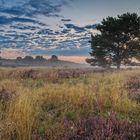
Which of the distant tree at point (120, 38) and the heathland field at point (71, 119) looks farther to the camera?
the distant tree at point (120, 38)

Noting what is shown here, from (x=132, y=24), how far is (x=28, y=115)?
1535 inches

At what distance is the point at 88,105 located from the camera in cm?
854

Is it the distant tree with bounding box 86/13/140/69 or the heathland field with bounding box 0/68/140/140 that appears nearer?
the heathland field with bounding box 0/68/140/140

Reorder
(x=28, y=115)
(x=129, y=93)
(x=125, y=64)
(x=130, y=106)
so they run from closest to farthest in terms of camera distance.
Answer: (x=28, y=115) < (x=130, y=106) < (x=129, y=93) < (x=125, y=64)

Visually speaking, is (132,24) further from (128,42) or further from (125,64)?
(125,64)

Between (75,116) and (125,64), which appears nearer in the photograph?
(75,116)

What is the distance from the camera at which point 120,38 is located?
43.4 m

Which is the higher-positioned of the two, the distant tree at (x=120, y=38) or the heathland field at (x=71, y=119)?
the distant tree at (x=120, y=38)

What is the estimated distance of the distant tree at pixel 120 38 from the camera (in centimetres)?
4315

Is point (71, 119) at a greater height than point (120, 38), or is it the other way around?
point (120, 38)

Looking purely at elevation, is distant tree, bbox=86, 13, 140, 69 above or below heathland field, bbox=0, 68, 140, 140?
above

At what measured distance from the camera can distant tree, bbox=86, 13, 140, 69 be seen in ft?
142

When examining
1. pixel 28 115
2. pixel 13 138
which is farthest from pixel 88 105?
pixel 13 138

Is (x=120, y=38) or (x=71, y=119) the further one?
(x=120, y=38)
